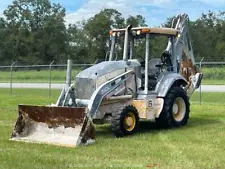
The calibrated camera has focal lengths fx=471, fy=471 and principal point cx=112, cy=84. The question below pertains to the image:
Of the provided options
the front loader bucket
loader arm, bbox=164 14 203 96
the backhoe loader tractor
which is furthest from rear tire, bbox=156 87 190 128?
the front loader bucket

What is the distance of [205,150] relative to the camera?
9.06m

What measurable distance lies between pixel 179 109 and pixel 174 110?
0.27 meters

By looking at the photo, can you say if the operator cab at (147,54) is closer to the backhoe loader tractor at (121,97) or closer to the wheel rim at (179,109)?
the backhoe loader tractor at (121,97)

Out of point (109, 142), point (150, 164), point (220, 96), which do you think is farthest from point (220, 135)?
point (220, 96)

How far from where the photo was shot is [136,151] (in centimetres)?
909

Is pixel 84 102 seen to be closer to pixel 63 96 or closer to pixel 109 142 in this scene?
pixel 63 96

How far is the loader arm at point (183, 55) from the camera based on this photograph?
13.1 meters

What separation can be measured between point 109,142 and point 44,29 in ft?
219

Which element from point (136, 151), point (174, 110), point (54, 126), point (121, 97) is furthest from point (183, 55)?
point (136, 151)

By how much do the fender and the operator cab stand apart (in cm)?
17

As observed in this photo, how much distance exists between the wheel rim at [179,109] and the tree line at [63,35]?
148 feet

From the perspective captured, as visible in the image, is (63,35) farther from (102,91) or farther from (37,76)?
(102,91)

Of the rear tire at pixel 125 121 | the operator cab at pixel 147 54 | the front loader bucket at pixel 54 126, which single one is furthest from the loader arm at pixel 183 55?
the front loader bucket at pixel 54 126

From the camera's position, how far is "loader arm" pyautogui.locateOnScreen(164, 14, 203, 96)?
43.1 ft
